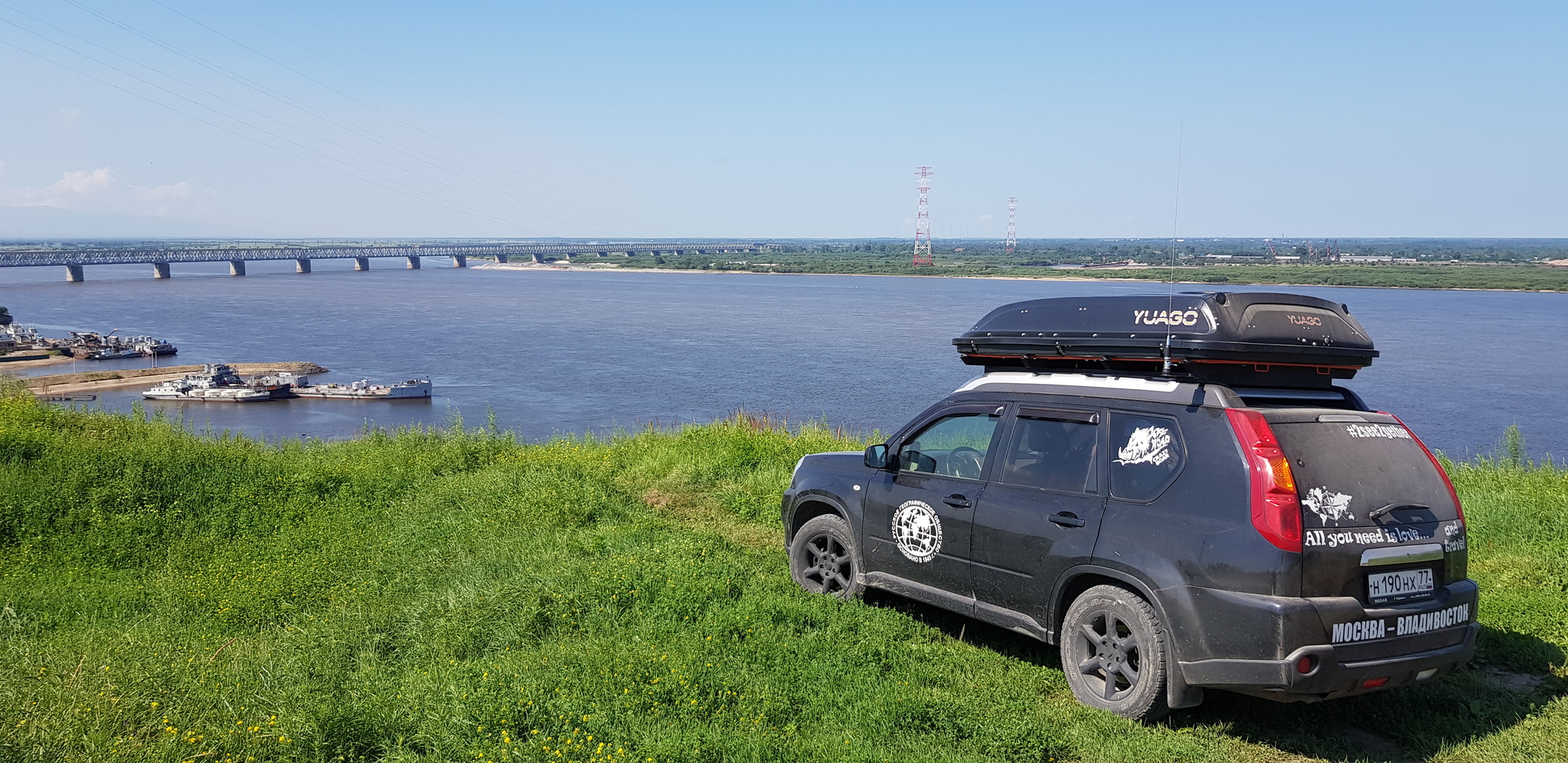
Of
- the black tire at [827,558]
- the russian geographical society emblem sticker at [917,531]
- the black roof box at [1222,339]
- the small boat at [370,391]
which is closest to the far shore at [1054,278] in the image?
the small boat at [370,391]

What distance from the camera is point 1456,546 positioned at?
519 cm

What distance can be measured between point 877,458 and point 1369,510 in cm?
294

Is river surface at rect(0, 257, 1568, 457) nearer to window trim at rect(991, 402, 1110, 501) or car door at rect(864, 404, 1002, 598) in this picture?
car door at rect(864, 404, 1002, 598)

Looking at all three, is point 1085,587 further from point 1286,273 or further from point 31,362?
point 1286,273

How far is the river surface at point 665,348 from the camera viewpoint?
41.7 metres

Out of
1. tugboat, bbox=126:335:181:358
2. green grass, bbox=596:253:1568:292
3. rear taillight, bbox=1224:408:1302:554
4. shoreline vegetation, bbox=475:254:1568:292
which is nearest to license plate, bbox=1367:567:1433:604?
rear taillight, bbox=1224:408:1302:554

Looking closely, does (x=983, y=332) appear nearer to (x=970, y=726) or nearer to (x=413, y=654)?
(x=970, y=726)

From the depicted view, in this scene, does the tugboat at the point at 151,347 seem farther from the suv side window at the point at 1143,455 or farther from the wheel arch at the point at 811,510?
the suv side window at the point at 1143,455

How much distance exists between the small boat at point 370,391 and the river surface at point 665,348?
1.62ft

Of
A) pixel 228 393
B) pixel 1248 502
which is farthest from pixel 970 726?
pixel 228 393

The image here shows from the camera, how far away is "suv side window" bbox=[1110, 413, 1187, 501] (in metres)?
5.25

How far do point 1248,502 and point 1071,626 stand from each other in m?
1.25

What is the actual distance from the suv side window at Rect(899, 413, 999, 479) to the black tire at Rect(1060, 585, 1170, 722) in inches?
44.3

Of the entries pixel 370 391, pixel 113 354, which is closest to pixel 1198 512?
pixel 370 391
